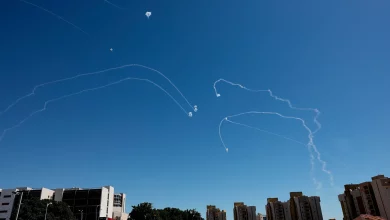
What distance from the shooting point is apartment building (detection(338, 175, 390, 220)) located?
78250 millimetres

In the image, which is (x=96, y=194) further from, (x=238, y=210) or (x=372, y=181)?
(x=372, y=181)

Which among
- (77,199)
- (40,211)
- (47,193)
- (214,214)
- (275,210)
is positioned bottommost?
(40,211)

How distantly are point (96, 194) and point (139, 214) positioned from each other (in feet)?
74.5

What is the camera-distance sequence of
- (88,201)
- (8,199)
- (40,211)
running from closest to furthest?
1. (40,211)
2. (8,199)
3. (88,201)

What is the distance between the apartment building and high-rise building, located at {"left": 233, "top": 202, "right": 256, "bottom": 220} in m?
48.1

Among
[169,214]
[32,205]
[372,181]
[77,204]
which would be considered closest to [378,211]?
[372,181]

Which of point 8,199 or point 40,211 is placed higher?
point 8,199

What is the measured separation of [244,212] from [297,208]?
31.6 meters

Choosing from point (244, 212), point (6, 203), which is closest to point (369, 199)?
point (244, 212)

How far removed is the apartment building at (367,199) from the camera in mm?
78250

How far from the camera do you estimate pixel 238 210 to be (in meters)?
142

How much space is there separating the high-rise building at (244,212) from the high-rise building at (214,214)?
13760 mm

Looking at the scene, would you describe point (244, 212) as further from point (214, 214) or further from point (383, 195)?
point (383, 195)

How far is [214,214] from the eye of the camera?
15925 cm
